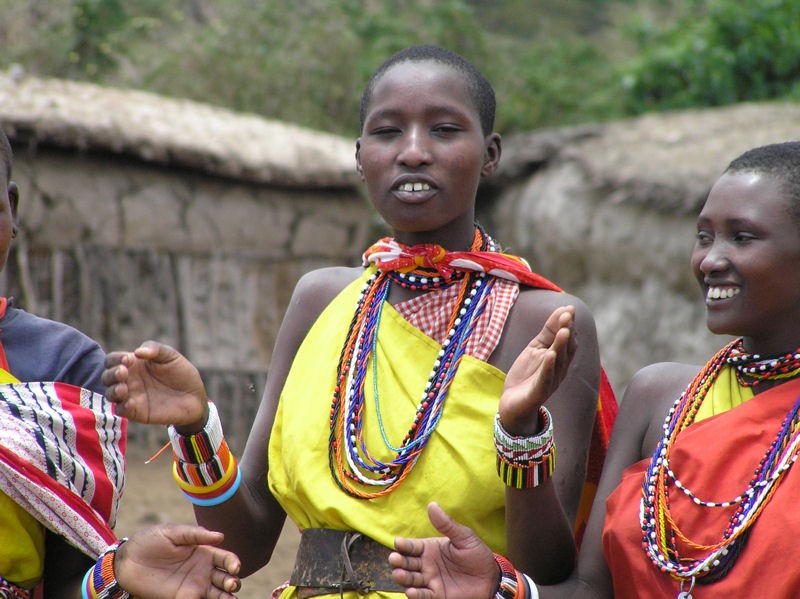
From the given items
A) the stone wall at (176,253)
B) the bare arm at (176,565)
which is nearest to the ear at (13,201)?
the bare arm at (176,565)

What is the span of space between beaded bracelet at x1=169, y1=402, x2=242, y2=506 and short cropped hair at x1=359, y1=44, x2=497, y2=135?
2.88 feet

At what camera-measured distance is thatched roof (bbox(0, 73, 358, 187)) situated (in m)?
7.17

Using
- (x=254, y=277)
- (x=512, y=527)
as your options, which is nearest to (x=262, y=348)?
(x=254, y=277)

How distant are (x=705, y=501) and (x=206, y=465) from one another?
1.12 m

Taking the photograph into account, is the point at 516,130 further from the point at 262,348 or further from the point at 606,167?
the point at 262,348

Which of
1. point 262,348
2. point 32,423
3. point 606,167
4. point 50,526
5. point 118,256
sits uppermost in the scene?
point 32,423

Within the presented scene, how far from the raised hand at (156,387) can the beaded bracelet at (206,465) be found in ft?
0.10

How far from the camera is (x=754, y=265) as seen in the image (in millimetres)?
2529

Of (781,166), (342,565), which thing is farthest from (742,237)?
(342,565)

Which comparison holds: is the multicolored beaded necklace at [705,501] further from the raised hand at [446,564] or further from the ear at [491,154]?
the ear at [491,154]

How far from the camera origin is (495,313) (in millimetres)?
2809

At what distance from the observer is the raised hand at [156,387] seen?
250cm

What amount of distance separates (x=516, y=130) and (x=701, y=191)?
218 inches

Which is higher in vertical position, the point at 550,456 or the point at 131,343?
the point at 550,456
